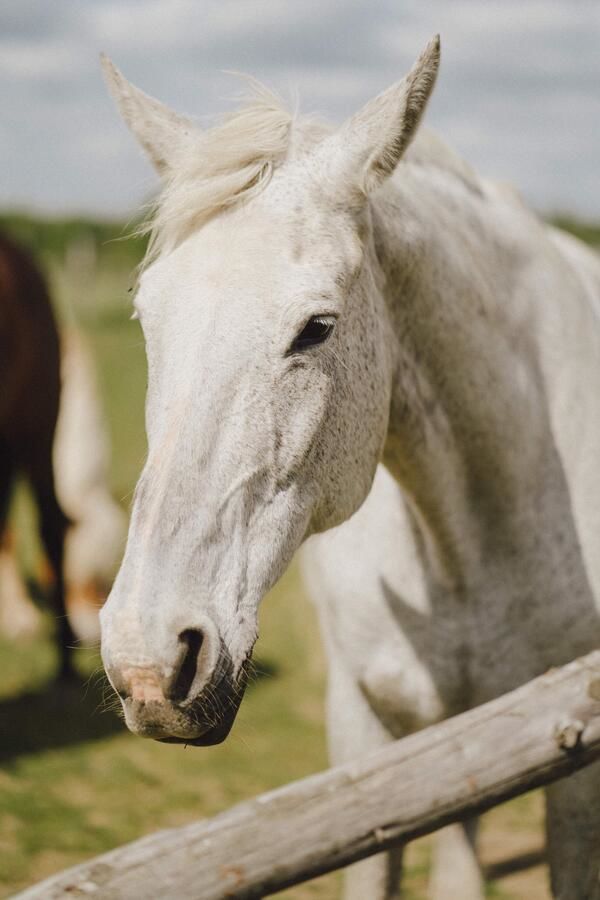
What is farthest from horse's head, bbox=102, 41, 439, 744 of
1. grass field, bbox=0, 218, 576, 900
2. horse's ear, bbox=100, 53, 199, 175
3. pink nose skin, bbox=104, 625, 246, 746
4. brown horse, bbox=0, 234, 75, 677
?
brown horse, bbox=0, 234, 75, 677

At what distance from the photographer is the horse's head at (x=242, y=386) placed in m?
1.66

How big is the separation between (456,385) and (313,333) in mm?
650

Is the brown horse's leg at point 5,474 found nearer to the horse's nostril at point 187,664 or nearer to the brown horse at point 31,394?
Answer: the brown horse at point 31,394

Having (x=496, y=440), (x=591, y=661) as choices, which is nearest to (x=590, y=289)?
(x=496, y=440)

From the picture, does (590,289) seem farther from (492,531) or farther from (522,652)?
(522,652)

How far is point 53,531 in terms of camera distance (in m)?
6.09

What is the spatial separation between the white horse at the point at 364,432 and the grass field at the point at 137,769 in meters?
0.78

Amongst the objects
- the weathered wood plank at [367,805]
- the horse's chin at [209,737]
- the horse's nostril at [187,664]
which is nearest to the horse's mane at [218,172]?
the horse's nostril at [187,664]

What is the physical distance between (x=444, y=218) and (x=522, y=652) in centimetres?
121

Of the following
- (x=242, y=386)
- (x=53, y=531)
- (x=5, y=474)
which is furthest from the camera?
(x=53, y=531)

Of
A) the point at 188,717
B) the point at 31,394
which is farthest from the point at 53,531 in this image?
the point at 188,717

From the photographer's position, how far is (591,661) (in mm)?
1854

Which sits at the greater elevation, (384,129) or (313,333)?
(384,129)

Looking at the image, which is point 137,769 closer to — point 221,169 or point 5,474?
point 5,474
